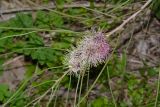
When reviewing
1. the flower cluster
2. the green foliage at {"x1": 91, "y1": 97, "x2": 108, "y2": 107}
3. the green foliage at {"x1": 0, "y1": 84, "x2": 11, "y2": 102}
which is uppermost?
the flower cluster

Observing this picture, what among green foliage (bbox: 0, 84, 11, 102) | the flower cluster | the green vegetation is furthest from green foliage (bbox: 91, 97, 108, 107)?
the flower cluster

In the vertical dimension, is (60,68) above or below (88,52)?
below

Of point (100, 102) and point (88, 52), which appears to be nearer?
point (88, 52)

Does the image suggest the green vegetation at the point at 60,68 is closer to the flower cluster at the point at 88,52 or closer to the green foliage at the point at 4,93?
the green foliage at the point at 4,93

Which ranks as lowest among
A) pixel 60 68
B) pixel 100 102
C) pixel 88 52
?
pixel 100 102

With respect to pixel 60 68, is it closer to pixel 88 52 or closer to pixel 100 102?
pixel 100 102

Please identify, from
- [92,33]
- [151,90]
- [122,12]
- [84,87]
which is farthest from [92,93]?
[92,33]

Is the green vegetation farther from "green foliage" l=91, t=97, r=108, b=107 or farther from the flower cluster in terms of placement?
the flower cluster

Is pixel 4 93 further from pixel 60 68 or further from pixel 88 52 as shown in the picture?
pixel 88 52

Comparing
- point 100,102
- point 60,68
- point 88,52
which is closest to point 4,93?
point 60,68

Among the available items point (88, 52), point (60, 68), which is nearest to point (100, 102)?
point (60, 68)
